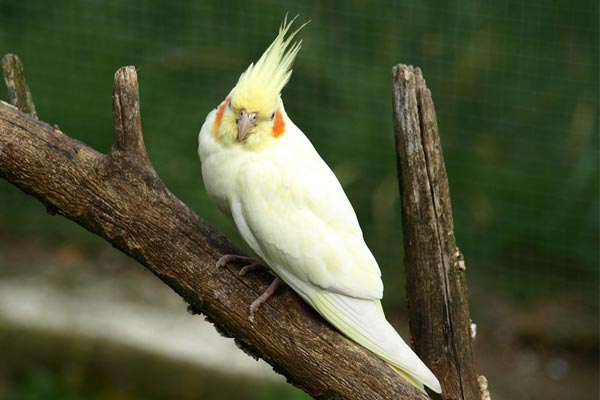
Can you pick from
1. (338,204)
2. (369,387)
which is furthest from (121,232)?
(369,387)

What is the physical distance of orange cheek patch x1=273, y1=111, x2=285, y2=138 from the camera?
3.12 metres

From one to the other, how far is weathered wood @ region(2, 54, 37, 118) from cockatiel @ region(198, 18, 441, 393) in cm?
68

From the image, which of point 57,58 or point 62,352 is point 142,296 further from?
point 57,58

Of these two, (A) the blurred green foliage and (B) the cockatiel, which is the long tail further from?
(A) the blurred green foliage

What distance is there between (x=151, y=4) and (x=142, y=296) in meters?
1.78

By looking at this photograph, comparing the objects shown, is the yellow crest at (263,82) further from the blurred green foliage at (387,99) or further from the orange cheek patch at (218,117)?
the blurred green foliage at (387,99)

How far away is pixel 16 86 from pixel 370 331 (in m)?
1.39

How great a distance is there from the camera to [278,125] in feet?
10.3

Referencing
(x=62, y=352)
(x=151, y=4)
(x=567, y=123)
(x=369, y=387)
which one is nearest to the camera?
(x=369, y=387)

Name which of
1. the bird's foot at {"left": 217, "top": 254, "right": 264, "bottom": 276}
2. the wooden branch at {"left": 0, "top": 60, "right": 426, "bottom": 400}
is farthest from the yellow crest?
the bird's foot at {"left": 217, "top": 254, "right": 264, "bottom": 276}

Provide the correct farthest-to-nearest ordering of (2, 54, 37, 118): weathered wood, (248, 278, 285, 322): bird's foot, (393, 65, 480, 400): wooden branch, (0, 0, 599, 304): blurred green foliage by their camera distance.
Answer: (0, 0, 599, 304): blurred green foliage
(2, 54, 37, 118): weathered wood
(393, 65, 480, 400): wooden branch
(248, 278, 285, 322): bird's foot

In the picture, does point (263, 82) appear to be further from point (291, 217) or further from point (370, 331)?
point (370, 331)

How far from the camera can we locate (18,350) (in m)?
5.31

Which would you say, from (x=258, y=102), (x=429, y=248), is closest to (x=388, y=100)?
(x=429, y=248)
